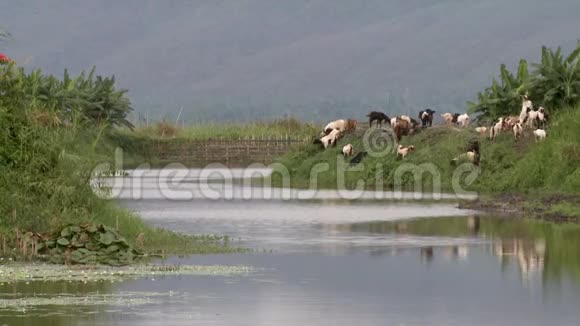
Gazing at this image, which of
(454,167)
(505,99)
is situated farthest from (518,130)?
(505,99)

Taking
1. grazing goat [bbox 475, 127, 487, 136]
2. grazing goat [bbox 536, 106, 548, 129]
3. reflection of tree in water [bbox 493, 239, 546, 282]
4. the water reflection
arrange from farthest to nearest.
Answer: grazing goat [bbox 475, 127, 487, 136] < grazing goat [bbox 536, 106, 548, 129] < the water reflection < reflection of tree in water [bbox 493, 239, 546, 282]

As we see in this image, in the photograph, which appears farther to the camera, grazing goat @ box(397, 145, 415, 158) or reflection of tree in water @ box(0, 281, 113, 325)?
grazing goat @ box(397, 145, 415, 158)

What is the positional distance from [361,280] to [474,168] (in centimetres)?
2035

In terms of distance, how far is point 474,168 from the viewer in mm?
39938

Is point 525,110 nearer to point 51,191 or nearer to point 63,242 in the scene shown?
point 51,191

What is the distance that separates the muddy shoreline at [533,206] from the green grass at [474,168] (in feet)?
2.72

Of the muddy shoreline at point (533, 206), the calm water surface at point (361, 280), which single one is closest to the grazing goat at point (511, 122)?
the muddy shoreline at point (533, 206)

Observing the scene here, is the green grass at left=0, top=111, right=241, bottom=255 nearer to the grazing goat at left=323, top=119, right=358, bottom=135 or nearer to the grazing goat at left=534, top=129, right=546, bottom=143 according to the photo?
the grazing goat at left=534, top=129, right=546, bottom=143

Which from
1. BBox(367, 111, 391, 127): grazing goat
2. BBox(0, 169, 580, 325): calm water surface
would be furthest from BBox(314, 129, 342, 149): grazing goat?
BBox(0, 169, 580, 325): calm water surface

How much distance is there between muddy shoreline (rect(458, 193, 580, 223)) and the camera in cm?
2952

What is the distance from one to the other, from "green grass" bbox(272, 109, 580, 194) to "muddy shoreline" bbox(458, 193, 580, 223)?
830 mm

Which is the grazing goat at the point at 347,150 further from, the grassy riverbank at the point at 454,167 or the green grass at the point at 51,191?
the green grass at the point at 51,191

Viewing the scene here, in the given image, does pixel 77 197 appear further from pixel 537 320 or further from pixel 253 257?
pixel 537 320

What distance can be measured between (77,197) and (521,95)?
20486 millimetres
